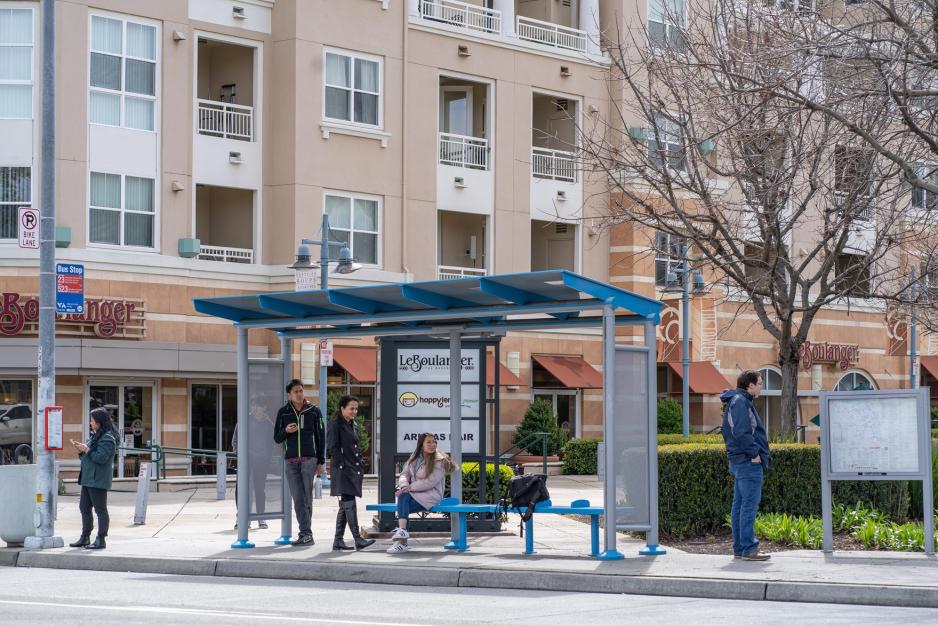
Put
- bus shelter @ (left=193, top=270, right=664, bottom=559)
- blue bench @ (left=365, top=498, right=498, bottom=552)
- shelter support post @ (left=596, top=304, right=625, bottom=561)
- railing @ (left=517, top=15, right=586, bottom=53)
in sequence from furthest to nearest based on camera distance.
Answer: railing @ (left=517, top=15, right=586, bottom=53) → blue bench @ (left=365, top=498, right=498, bottom=552) → bus shelter @ (left=193, top=270, right=664, bottom=559) → shelter support post @ (left=596, top=304, right=625, bottom=561)

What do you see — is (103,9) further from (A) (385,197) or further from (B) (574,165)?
(B) (574,165)

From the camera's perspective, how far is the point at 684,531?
58.9 ft

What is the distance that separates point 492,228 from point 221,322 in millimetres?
8372

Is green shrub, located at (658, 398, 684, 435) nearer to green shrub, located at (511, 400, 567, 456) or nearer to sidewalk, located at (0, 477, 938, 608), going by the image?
green shrub, located at (511, 400, 567, 456)

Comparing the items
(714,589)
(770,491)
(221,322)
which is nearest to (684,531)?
(770,491)

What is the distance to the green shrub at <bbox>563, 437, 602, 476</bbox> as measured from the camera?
39219 millimetres

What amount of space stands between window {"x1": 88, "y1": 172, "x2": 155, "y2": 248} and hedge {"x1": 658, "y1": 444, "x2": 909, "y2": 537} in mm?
19549

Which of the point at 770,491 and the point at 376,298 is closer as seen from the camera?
the point at 376,298

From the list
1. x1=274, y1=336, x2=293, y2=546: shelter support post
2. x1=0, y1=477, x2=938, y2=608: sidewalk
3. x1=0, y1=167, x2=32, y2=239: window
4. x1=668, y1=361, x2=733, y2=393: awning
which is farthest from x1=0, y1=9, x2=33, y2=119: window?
x1=668, y1=361, x2=733, y2=393: awning

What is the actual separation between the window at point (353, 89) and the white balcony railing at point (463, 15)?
2459 mm

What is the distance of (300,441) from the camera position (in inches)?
684

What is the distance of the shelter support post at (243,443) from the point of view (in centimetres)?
1780

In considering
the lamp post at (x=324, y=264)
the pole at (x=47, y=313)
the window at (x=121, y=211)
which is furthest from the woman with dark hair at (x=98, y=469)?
the window at (x=121, y=211)

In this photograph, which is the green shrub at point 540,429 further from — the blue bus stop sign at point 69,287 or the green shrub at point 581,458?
the blue bus stop sign at point 69,287
